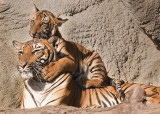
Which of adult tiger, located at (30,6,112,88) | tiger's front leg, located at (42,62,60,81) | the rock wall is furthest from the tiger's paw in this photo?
the rock wall

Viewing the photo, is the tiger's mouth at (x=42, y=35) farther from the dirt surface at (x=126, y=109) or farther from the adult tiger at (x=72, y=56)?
the dirt surface at (x=126, y=109)

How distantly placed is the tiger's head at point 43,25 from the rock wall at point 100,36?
668 mm

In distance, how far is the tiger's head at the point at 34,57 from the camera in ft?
10.5

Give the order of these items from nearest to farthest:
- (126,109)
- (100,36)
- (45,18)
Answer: (126,109) < (45,18) < (100,36)

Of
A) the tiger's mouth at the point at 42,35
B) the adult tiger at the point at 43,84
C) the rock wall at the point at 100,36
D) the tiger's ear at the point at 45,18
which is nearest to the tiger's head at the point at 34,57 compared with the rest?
the adult tiger at the point at 43,84

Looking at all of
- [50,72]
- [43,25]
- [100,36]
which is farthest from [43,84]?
[100,36]

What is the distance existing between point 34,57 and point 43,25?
0.71 m

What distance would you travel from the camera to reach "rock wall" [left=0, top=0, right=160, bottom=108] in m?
4.35

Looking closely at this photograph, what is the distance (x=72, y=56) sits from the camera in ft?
12.2

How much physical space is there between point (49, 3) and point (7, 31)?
→ 75 centimetres

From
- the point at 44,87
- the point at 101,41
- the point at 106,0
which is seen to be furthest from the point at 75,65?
the point at 106,0

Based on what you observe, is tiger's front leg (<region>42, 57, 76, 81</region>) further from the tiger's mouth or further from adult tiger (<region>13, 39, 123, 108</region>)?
the tiger's mouth

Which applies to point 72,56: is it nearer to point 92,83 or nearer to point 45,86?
point 92,83

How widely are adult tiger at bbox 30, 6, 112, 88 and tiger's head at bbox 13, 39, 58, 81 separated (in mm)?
123
